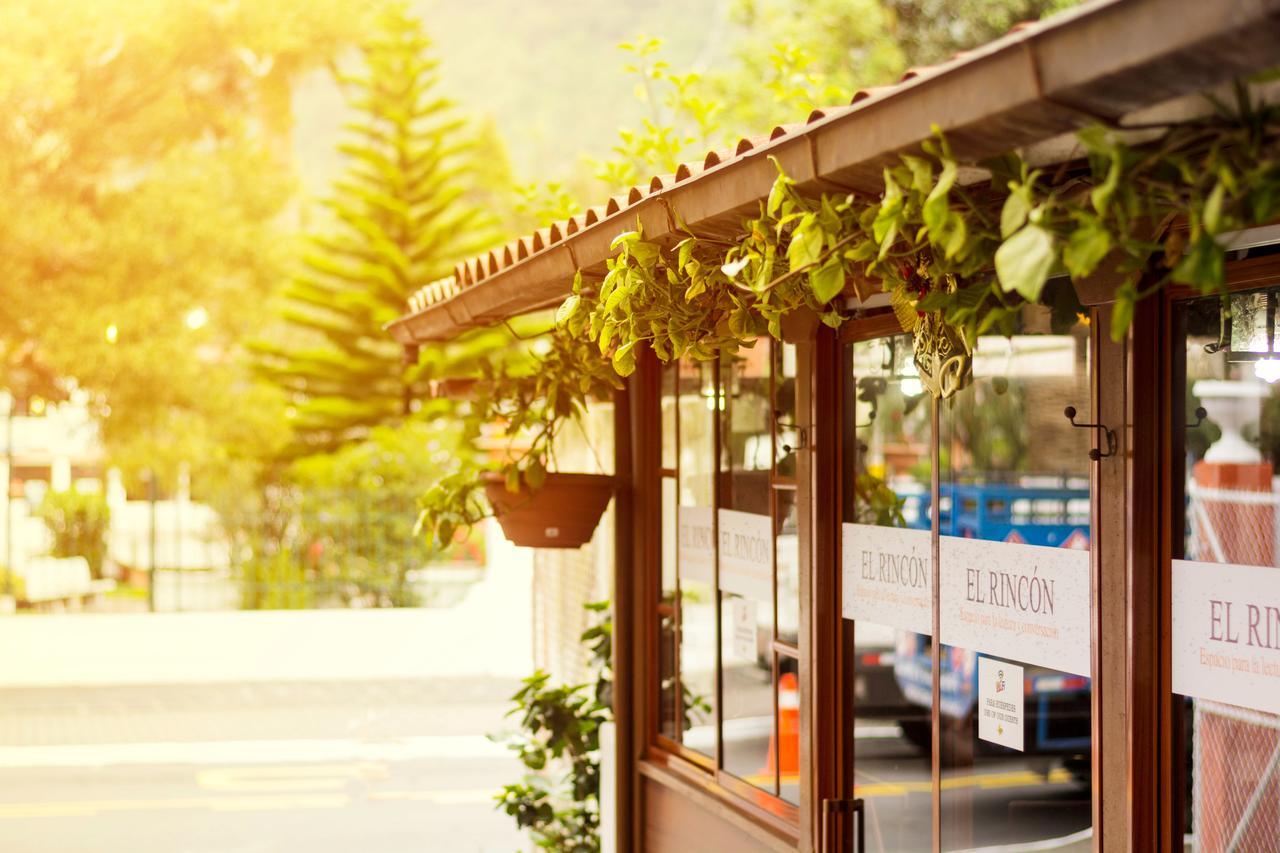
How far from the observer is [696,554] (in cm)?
375

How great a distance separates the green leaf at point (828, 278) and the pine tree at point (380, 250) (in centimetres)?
1772

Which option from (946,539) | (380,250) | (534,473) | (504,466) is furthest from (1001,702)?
(380,250)

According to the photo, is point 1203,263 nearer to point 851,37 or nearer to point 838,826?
point 838,826

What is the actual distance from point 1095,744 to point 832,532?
36.8 inches

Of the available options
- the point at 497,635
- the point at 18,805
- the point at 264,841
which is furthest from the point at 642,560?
the point at 497,635

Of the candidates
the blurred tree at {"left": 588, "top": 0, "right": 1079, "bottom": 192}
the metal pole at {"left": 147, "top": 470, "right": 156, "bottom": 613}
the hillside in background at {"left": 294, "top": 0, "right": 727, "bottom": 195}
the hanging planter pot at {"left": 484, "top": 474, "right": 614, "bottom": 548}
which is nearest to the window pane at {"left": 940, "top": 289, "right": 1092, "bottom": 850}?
the hanging planter pot at {"left": 484, "top": 474, "right": 614, "bottom": 548}

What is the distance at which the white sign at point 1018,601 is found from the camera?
2.16m

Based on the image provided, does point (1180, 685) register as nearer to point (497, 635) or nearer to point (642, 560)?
point (642, 560)

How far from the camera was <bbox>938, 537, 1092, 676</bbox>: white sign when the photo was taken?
84.9 inches

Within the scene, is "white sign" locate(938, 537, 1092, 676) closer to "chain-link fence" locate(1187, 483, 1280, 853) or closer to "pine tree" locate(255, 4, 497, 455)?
"chain-link fence" locate(1187, 483, 1280, 853)

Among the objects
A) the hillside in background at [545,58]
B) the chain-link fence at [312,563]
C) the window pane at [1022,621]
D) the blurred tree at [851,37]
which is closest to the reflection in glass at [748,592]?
the window pane at [1022,621]

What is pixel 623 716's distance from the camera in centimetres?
413

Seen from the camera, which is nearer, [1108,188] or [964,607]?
[1108,188]

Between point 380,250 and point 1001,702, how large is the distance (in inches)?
694
